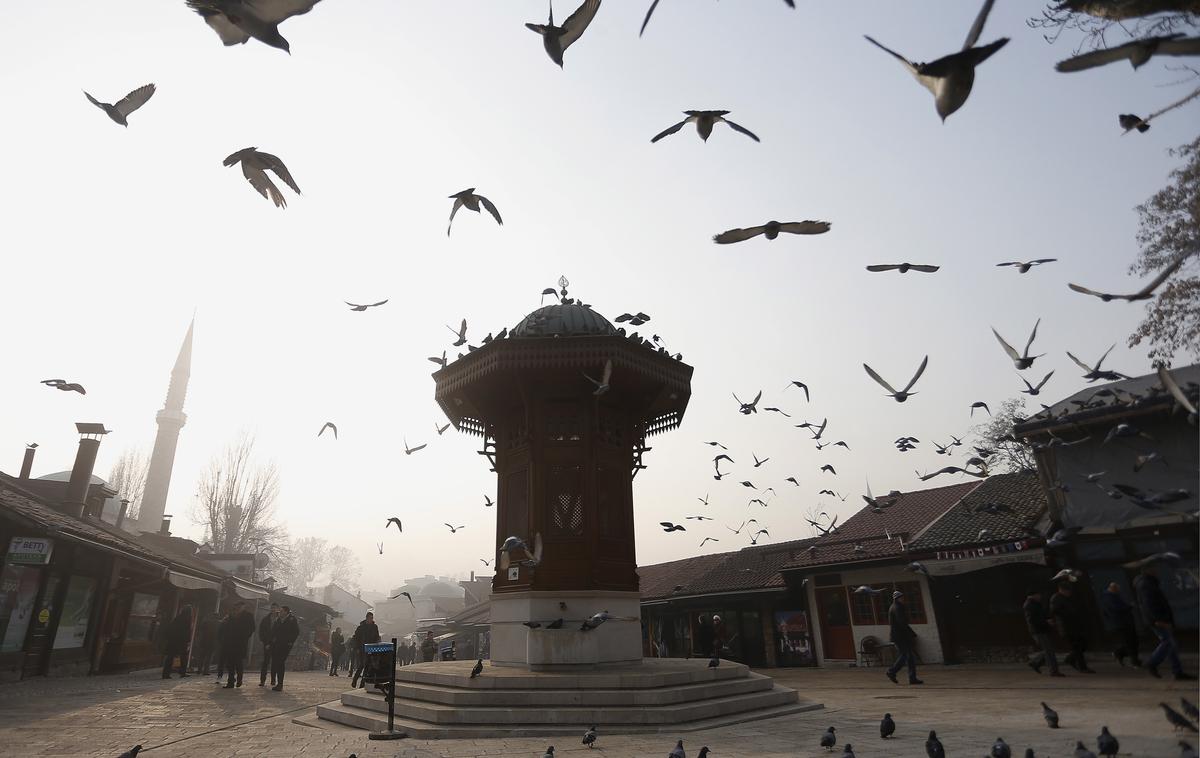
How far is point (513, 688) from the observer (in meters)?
8.79

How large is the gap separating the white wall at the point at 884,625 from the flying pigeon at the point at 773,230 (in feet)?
60.9

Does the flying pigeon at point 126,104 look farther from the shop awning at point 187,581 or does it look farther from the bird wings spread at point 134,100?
the shop awning at point 187,581

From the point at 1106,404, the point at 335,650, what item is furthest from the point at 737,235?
the point at 335,650

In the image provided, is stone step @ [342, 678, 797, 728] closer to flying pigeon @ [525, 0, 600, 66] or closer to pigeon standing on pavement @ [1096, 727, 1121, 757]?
pigeon standing on pavement @ [1096, 727, 1121, 757]

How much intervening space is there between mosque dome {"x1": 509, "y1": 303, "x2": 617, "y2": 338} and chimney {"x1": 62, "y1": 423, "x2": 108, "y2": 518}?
53.4ft

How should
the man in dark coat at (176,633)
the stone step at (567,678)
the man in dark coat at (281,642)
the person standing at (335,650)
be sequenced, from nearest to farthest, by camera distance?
the stone step at (567,678) < the man in dark coat at (281,642) < the man in dark coat at (176,633) < the person standing at (335,650)

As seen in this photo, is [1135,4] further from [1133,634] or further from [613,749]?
[1133,634]

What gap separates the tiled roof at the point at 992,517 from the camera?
723 inches

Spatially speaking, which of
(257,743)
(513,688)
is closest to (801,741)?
(513,688)

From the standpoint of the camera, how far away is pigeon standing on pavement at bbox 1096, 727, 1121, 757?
117 inches

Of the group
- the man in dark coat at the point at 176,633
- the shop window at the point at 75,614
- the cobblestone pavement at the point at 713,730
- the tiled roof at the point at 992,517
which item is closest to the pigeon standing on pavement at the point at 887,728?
the cobblestone pavement at the point at 713,730

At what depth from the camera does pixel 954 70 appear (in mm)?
3168

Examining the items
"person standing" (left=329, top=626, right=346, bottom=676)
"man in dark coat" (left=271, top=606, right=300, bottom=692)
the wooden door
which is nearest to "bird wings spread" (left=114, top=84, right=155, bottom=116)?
"man in dark coat" (left=271, top=606, right=300, bottom=692)

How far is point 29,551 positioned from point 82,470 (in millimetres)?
6582
